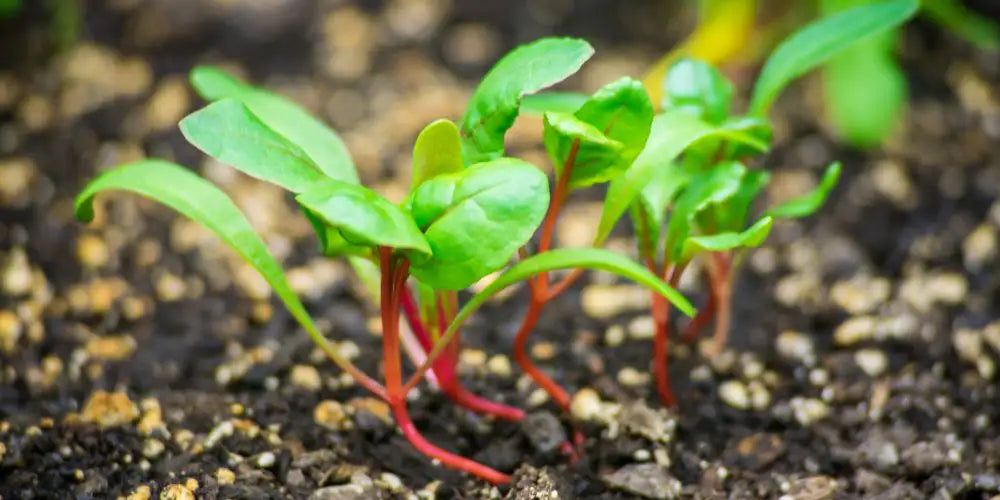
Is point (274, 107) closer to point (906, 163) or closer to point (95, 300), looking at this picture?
point (95, 300)

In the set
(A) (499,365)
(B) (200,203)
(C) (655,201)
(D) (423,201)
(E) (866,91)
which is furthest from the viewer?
(E) (866,91)

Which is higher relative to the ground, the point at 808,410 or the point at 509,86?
the point at 509,86

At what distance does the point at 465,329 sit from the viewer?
67.4 inches

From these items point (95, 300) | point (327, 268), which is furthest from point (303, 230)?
point (95, 300)

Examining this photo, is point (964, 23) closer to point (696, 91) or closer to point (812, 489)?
point (696, 91)

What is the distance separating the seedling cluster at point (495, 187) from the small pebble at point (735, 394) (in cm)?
11

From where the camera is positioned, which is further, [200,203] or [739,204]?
[739,204]

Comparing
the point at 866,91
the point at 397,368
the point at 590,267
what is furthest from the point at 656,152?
the point at 866,91

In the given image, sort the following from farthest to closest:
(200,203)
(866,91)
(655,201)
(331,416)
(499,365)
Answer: (866,91) < (499,365) < (331,416) < (655,201) < (200,203)

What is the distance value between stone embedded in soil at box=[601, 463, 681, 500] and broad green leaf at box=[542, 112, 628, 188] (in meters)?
0.37

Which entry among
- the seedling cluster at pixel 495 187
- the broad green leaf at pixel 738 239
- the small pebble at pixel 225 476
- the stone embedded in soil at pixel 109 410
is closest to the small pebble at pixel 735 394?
the seedling cluster at pixel 495 187

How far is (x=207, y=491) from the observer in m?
1.25

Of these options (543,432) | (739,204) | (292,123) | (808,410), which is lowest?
(808,410)

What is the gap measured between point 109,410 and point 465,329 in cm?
56
